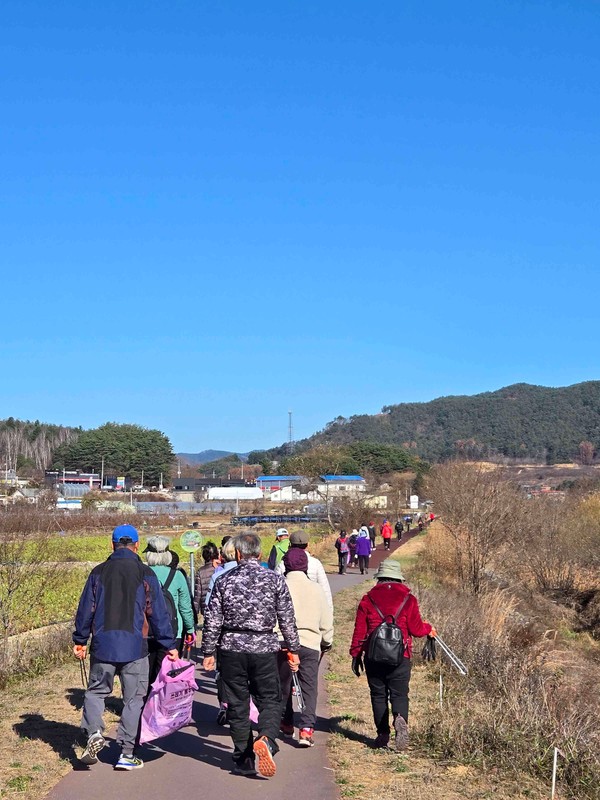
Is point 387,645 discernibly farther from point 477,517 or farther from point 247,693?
point 477,517

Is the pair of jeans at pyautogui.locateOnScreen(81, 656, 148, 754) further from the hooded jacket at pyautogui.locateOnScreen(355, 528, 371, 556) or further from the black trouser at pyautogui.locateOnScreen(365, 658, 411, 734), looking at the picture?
the hooded jacket at pyautogui.locateOnScreen(355, 528, 371, 556)

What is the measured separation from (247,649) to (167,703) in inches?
37.8

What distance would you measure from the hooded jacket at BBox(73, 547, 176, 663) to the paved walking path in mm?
872

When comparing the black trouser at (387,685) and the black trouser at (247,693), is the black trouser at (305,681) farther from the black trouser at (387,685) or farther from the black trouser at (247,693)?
the black trouser at (247,693)

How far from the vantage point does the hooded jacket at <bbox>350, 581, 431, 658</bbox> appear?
7.95 m

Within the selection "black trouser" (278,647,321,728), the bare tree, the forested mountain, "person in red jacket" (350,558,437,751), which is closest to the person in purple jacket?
the bare tree

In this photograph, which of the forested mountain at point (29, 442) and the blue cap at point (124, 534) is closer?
the blue cap at point (124, 534)

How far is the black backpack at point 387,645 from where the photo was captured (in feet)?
25.4

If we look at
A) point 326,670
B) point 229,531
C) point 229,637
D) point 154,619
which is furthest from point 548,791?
point 229,531

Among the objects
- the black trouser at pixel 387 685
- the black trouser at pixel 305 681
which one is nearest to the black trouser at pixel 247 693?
the black trouser at pixel 305 681

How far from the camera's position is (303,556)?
8.52 meters

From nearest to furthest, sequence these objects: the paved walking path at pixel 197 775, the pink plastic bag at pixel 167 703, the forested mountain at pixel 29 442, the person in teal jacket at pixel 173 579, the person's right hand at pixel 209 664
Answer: the paved walking path at pixel 197 775 < the person's right hand at pixel 209 664 < the pink plastic bag at pixel 167 703 < the person in teal jacket at pixel 173 579 < the forested mountain at pixel 29 442

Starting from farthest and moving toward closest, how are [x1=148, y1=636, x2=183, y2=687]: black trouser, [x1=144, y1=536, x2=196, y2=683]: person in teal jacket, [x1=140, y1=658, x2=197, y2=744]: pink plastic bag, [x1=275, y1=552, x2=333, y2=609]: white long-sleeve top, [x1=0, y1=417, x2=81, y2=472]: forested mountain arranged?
[x1=0, y1=417, x2=81, y2=472]: forested mountain, [x1=144, y1=536, x2=196, y2=683]: person in teal jacket, [x1=275, y1=552, x2=333, y2=609]: white long-sleeve top, [x1=148, y1=636, x2=183, y2=687]: black trouser, [x1=140, y1=658, x2=197, y2=744]: pink plastic bag

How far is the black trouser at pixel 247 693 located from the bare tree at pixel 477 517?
22913 mm
